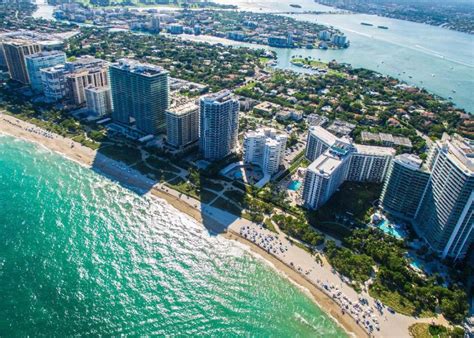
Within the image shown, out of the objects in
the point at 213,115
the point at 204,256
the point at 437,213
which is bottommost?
the point at 204,256

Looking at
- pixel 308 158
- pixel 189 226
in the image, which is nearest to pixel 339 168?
pixel 308 158

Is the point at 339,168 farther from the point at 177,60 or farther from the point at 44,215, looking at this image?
the point at 177,60

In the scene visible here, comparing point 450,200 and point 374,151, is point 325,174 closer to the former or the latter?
point 374,151

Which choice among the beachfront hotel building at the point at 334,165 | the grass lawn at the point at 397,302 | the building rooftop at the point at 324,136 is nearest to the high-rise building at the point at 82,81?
the building rooftop at the point at 324,136

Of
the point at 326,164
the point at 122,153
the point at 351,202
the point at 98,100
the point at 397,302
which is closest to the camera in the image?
the point at 397,302

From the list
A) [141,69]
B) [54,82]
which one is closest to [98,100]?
[54,82]
